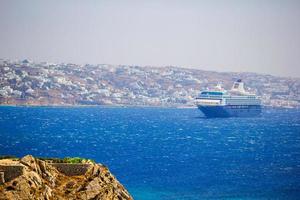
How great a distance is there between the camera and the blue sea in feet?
246

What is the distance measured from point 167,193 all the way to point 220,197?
501cm

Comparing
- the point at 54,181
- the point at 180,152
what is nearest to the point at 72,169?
the point at 54,181

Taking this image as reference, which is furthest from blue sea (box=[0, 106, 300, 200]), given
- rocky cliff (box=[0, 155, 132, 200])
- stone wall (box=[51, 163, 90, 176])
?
rocky cliff (box=[0, 155, 132, 200])

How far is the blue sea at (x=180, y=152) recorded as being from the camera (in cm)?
7500

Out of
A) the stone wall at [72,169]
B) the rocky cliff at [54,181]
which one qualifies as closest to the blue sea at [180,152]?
the stone wall at [72,169]

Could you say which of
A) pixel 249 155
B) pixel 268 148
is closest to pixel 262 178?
pixel 249 155

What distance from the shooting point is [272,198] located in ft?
227

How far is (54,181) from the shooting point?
33.5m

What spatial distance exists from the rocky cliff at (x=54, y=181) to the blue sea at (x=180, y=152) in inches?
1272

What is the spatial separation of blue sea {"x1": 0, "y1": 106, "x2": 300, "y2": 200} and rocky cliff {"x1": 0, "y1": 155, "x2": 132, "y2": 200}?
3230 cm

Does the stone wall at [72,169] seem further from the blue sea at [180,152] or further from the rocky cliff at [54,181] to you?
the blue sea at [180,152]

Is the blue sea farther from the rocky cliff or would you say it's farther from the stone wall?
the rocky cliff

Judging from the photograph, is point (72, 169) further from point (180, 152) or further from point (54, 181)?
point (180, 152)

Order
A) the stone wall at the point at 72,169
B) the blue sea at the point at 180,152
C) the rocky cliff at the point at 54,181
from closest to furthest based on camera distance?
the rocky cliff at the point at 54,181 → the stone wall at the point at 72,169 → the blue sea at the point at 180,152
